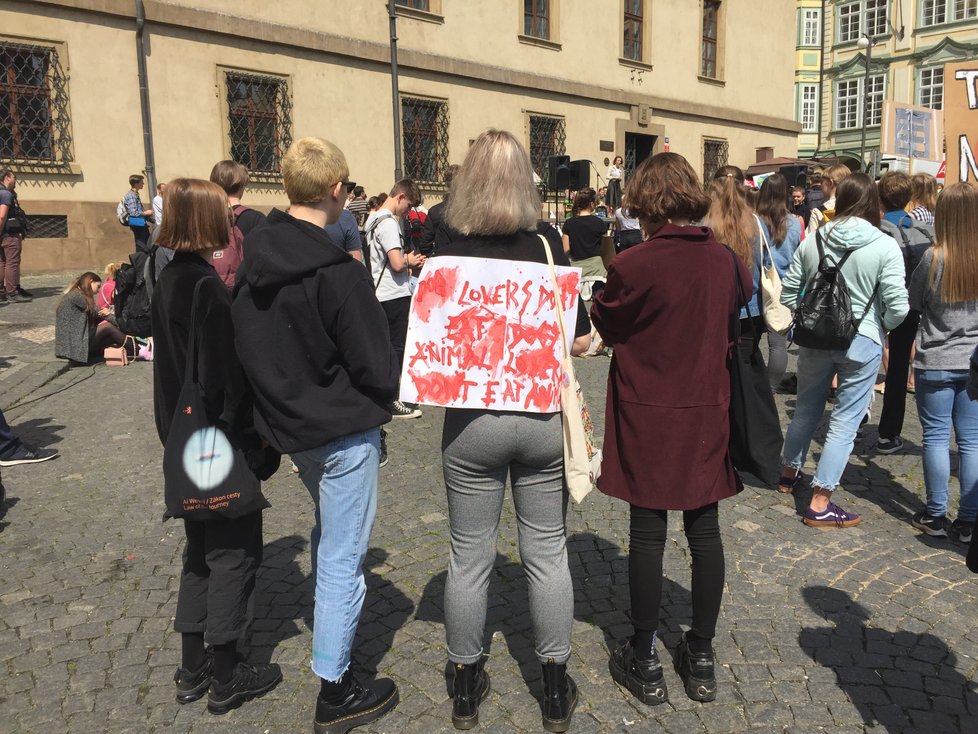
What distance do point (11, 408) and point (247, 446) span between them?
17.4ft

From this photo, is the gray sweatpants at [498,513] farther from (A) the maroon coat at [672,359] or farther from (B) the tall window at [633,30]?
(B) the tall window at [633,30]

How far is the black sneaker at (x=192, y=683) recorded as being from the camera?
2.86m

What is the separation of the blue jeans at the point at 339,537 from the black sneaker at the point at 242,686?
394 millimetres

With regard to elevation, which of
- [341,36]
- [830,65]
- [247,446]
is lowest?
[247,446]

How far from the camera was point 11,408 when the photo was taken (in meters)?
6.90

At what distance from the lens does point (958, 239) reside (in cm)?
402

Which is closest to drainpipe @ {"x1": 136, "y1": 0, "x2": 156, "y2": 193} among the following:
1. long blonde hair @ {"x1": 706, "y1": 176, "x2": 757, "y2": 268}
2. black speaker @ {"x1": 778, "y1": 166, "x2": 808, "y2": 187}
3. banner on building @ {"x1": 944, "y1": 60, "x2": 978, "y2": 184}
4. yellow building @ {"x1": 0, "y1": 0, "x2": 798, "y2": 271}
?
yellow building @ {"x1": 0, "y1": 0, "x2": 798, "y2": 271}

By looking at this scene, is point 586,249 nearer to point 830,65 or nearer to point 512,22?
point 512,22

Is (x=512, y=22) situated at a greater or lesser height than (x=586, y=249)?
greater

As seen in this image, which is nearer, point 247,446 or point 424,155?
point 247,446

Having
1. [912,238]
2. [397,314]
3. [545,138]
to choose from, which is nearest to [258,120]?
[545,138]

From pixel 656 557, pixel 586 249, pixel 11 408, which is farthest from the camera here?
pixel 586 249

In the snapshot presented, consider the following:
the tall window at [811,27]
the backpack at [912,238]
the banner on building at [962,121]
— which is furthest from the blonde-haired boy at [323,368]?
the tall window at [811,27]

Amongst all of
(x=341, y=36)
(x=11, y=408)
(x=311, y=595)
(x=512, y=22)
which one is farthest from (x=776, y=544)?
(x=512, y=22)
